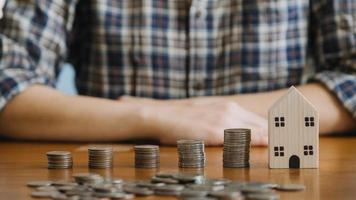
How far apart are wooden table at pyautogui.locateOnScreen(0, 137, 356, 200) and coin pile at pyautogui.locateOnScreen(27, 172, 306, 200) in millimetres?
26

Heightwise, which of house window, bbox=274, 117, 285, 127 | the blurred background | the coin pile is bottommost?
the coin pile

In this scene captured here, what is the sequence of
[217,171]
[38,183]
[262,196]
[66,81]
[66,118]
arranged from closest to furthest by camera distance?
1. [262,196]
2. [38,183]
3. [217,171]
4. [66,118]
5. [66,81]

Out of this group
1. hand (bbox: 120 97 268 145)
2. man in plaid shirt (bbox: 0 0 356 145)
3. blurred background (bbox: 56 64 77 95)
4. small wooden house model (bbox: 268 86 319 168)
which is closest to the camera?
small wooden house model (bbox: 268 86 319 168)

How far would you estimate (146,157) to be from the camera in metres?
1.09

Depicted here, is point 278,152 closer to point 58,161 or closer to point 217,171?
point 217,171

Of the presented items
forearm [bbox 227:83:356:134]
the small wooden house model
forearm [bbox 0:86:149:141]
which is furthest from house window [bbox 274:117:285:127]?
forearm [bbox 227:83:356:134]

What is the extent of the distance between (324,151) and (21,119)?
2.36 ft

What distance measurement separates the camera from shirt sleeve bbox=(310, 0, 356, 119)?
1.83 m

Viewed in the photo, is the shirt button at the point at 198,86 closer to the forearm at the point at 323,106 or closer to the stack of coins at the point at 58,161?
the forearm at the point at 323,106

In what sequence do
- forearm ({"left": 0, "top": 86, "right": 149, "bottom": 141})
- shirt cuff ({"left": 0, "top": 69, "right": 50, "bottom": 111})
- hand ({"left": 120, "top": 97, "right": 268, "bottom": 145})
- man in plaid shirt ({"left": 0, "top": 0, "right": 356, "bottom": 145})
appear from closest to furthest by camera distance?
hand ({"left": 120, "top": 97, "right": 268, "bottom": 145}) → forearm ({"left": 0, "top": 86, "right": 149, "bottom": 141}) → shirt cuff ({"left": 0, "top": 69, "right": 50, "bottom": 111}) → man in plaid shirt ({"left": 0, "top": 0, "right": 356, "bottom": 145})

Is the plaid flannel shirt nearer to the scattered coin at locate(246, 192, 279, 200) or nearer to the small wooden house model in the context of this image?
the small wooden house model

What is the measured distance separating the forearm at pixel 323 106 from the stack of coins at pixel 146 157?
0.66 meters

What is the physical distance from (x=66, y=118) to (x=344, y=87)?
0.63m

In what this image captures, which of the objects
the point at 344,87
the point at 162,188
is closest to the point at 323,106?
the point at 344,87
